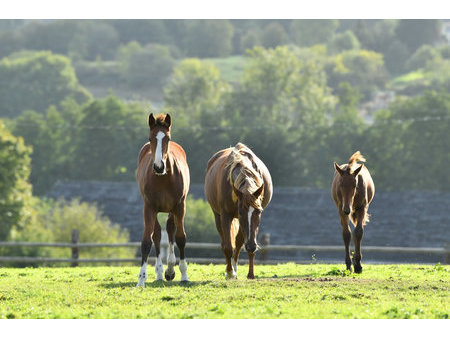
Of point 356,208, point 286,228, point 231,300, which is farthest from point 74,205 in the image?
point 231,300

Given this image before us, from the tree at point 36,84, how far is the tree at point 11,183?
85.8m

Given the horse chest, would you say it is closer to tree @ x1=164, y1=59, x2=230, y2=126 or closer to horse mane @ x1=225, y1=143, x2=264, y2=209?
horse mane @ x1=225, y1=143, x2=264, y2=209

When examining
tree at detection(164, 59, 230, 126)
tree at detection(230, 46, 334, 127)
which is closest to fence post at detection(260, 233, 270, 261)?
tree at detection(230, 46, 334, 127)

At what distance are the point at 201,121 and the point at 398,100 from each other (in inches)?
937

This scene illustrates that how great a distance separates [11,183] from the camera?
41.8 m

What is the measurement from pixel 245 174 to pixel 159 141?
1555 millimetres

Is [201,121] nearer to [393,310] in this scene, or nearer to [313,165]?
[313,165]

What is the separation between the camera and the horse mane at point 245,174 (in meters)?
12.4

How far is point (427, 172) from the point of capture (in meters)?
75.6

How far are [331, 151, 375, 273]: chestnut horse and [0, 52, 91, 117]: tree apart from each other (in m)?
115

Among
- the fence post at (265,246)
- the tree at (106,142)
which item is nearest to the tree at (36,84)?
the tree at (106,142)

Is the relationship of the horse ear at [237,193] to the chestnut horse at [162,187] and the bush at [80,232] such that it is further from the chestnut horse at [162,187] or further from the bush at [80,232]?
the bush at [80,232]

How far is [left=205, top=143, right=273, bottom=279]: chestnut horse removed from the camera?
12.3 m

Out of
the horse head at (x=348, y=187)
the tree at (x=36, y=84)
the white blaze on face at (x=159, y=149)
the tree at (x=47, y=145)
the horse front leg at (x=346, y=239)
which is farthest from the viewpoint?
the tree at (x=36, y=84)
